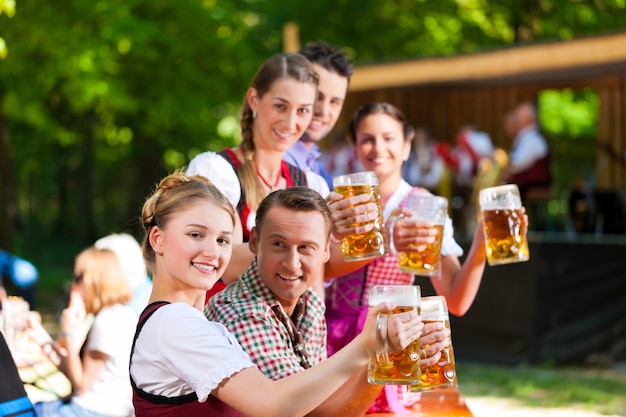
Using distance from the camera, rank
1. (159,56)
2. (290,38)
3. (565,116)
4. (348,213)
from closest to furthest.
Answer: (348,213) < (290,38) < (159,56) < (565,116)

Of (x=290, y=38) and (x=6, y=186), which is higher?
(x=290, y=38)

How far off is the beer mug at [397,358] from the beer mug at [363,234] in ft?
1.79

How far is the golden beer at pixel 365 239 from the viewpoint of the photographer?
263cm

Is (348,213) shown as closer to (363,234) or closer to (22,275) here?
(363,234)

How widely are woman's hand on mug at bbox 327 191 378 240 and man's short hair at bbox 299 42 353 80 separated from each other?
863 millimetres

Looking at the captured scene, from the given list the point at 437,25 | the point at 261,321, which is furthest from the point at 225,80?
the point at 261,321

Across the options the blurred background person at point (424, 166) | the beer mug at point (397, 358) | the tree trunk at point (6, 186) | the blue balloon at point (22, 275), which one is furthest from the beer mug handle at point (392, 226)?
the tree trunk at point (6, 186)

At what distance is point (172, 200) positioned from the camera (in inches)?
90.2

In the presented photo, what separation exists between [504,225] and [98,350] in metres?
1.96

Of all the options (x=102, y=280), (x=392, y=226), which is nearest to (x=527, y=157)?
(x=102, y=280)

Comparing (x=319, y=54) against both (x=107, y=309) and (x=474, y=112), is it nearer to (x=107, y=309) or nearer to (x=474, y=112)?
(x=107, y=309)

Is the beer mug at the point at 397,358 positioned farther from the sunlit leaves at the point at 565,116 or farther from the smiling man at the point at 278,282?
the sunlit leaves at the point at 565,116

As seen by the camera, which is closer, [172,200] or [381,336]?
[381,336]

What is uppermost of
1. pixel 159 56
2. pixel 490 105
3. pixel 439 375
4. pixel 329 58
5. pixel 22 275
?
pixel 159 56
